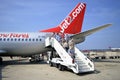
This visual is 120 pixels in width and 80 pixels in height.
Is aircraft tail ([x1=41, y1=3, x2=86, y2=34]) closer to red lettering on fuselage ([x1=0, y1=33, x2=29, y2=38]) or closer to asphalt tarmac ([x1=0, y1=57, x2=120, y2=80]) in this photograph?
red lettering on fuselage ([x1=0, y1=33, x2=29, y2=38])

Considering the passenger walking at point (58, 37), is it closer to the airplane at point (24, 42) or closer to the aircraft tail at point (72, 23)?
the airplane at point (24, 42)

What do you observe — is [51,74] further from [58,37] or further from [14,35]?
[14,35]

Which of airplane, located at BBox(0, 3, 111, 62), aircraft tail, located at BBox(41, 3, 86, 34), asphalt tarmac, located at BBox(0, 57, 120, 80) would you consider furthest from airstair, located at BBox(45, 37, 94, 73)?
aircraft tail, located at BBox(41, 3, 86, 34)

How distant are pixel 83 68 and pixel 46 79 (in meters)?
4.17

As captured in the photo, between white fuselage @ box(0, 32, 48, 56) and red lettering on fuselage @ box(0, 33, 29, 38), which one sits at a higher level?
red lettering on fuselage @ box(0, 33, 29, 38)

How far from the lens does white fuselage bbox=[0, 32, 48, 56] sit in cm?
2397

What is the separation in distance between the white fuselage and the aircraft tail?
2459mm

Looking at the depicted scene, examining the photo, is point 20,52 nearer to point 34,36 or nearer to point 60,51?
point 34,36

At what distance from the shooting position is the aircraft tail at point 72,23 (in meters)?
25.6

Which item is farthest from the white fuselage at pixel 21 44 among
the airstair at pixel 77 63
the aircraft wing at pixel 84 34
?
the airstair at pixel 77 63

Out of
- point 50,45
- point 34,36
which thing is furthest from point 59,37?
point 34,36

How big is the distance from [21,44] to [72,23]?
7441 millimetres

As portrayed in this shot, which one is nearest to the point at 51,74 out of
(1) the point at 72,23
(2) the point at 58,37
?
(2) the point at 58,37

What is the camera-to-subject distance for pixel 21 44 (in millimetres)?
24031
